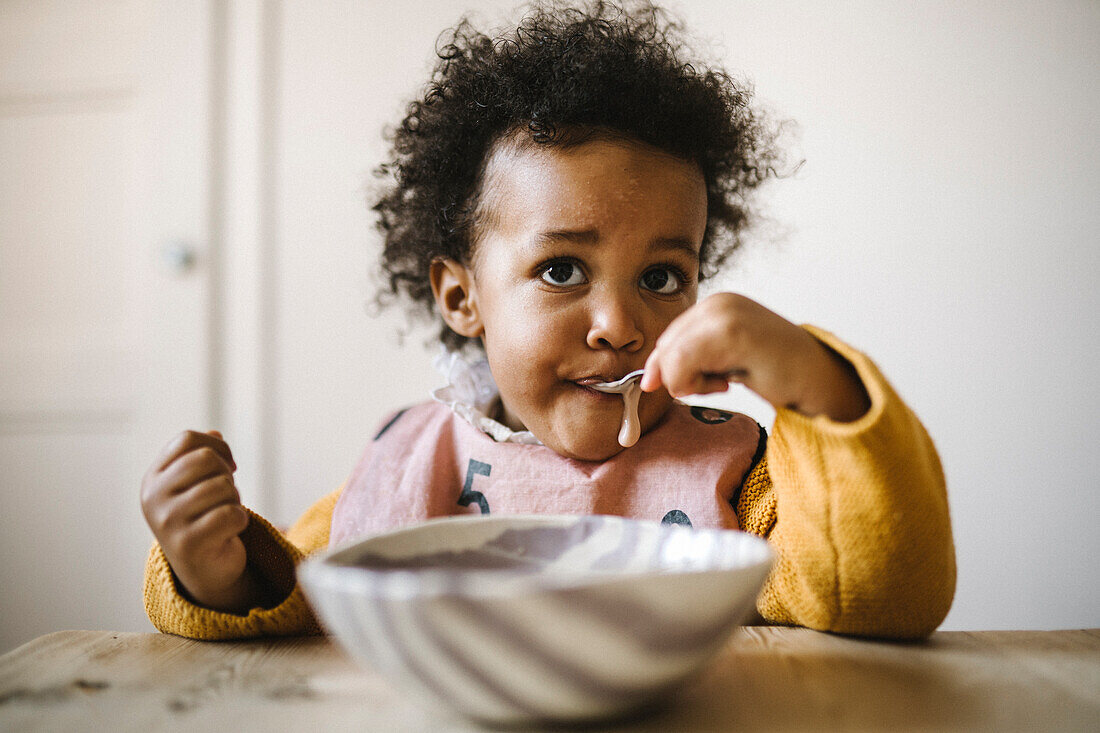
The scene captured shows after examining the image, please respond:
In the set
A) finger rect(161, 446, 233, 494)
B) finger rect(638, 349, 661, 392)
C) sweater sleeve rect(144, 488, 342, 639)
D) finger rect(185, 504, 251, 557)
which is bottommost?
sweater sleeve rect(144, 488, 342, 639)

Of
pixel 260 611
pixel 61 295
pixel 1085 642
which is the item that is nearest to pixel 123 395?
pixel 61 295

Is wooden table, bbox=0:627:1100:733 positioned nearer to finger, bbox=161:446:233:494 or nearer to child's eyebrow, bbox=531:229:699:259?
finger, bbox=161:446:233:494

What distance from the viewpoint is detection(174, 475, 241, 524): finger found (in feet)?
1.89

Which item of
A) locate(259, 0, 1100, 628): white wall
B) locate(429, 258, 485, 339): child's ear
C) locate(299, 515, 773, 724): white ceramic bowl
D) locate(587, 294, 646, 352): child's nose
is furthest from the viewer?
locate(259, 0, 1100, 628): white wall

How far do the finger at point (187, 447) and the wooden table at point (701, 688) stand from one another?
5.4 inches

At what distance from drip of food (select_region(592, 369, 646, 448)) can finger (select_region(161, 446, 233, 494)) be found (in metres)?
0.34

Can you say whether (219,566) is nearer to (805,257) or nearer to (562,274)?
(562,274)

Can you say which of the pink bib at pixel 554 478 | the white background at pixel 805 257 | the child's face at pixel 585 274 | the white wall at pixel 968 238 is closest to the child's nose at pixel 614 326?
the child's face at pixel 585 274

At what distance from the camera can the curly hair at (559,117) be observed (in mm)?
776

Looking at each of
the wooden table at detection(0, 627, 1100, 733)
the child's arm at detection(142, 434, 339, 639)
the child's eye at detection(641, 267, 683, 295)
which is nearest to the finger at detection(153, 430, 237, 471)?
the child's arm at detection(142, 434, 339, 639)

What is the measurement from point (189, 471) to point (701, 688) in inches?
16.0

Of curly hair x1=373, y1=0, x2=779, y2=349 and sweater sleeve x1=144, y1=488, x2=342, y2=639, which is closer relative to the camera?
sweater sleeve x1=144, y1=488, x2=342, y2=639

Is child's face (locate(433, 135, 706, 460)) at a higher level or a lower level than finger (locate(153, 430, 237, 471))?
higher

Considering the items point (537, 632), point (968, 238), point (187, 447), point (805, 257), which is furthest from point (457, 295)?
point (968, 238)
